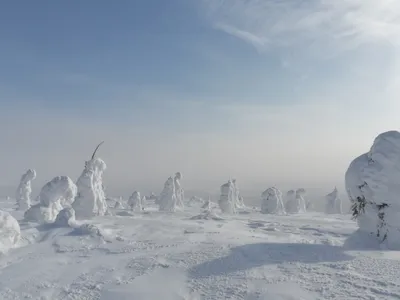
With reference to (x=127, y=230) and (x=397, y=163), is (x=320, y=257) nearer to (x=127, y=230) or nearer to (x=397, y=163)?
(x=397, y=163)

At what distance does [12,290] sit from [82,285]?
2115mm

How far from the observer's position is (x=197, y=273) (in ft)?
38.3

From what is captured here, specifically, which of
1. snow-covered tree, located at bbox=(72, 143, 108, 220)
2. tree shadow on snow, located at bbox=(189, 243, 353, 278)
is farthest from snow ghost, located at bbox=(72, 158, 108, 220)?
tree shadow on snow, located at bbox=(189, 243, 353, 278)

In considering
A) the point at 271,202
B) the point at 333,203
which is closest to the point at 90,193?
the point at 271,202

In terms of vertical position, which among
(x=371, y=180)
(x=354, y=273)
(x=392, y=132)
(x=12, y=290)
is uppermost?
(x=392, y=132)

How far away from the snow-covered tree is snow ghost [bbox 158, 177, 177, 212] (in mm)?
23871

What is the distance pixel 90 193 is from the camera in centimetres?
2827

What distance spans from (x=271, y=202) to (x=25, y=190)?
128 ft

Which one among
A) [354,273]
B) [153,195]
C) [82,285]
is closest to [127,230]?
[82,285]

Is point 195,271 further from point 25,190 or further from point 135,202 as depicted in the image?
point 25,190

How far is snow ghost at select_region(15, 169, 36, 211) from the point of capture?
54.2 m

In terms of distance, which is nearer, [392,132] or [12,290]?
[12,290]

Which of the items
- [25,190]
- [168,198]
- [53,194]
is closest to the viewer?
[53,194]

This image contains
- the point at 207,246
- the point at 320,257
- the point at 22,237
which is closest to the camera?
the point at 320,257
